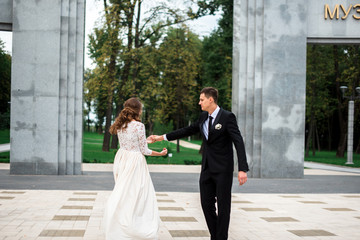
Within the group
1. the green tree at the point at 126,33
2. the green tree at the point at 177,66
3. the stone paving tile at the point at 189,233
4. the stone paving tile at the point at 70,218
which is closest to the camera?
the stone paving tile at the point at 189,233

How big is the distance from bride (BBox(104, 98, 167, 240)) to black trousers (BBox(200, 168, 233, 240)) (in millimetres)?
762

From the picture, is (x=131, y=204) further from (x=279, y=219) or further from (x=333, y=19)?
(x=333, y=19)

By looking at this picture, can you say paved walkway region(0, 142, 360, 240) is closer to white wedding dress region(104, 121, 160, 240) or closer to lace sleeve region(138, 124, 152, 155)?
white wedding dress region(104, 121, 160, 240)

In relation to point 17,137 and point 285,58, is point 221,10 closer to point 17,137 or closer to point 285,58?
point 285,58

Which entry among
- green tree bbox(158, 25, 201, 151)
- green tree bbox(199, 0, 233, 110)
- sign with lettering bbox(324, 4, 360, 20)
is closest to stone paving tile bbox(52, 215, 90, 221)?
sign with lettering bbox(324, 4, 360, 20)

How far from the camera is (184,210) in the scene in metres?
8.79

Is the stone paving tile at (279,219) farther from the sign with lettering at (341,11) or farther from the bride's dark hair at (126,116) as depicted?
the sign with lettering at (341,11)

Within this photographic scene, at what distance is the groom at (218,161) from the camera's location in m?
5.21

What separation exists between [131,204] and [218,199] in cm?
114

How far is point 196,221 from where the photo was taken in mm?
7602

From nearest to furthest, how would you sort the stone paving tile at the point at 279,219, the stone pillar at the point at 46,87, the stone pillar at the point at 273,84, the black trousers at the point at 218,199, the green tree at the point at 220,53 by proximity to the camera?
1. the black trousers at the point at 218,199
2. the stone paving tile at the point at 279,219
3. the stone pillar at the point at 46,87
4. the stone pillar at the point at 273,84
5. the green tree at the point at 220,53

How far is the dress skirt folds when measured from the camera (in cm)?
553

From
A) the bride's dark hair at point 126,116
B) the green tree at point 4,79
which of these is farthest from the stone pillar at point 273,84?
the green tree at point 4,79

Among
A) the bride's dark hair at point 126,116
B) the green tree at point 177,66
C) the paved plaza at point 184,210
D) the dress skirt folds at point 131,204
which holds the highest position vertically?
the green tree at point 177,66
